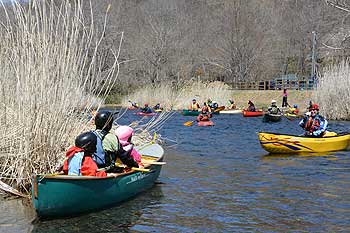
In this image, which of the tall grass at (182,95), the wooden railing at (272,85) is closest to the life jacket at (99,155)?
the tall grass at (182,95)

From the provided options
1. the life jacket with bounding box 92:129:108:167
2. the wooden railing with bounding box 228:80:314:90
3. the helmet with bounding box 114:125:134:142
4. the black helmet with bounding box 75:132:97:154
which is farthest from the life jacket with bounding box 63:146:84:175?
the wooden railing with bounding box 228:80:314:90

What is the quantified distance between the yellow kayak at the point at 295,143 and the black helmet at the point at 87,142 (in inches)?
329

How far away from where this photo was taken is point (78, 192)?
805 cm

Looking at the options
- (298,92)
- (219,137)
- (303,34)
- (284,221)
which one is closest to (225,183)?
(284,221)

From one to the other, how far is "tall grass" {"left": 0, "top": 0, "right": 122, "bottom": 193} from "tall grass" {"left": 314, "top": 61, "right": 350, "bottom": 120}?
20232 mm

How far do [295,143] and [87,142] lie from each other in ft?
29.8

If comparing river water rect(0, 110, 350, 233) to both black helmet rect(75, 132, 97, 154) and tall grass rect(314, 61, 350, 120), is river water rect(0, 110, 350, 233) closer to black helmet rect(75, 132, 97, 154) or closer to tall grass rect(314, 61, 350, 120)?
black helmet rect(75, 132, 97, 154)

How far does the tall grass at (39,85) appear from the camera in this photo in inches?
346

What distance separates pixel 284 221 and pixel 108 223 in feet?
9.24

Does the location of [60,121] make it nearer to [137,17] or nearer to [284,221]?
[284,221]

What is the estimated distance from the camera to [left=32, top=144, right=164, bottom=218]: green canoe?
762cm

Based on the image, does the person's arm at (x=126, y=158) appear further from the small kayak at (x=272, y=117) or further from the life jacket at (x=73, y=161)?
the small kayak at (x=272, y=117)

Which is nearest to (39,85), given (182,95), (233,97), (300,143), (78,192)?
(78,192)

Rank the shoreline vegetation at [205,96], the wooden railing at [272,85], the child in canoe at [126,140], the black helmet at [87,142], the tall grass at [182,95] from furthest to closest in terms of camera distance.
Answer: the wooden railing at [272,85], the shoreline vegetation at [205,96], the tall grass at [182,95], the child in canoe at [126,140], the black helmet at [87,142]
